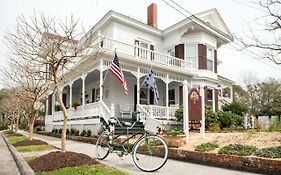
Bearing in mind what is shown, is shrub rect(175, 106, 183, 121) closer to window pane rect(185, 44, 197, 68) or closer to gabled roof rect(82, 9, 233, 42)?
window pane rect(185, 44, 197, 68)

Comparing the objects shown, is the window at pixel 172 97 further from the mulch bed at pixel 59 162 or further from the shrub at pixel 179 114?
the mulch bed at pixel 59 162

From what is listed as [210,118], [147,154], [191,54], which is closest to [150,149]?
[147,154]

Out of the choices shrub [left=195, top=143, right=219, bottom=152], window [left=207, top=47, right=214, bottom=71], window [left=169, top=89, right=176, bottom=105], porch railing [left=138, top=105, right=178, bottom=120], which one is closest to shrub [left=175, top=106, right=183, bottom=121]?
porch railing [left=138, top=105, right=178, bottom=120]

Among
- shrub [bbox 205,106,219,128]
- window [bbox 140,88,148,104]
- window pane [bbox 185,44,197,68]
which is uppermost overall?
window pane [bbox 185,44,197,68]

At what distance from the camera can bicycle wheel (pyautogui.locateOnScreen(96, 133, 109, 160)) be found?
8125mm

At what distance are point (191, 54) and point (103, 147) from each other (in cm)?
1689

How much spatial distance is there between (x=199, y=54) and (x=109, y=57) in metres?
9.10

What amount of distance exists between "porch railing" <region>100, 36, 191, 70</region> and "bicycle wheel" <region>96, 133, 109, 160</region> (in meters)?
10.0

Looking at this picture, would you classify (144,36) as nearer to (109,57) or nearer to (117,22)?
(117,22)

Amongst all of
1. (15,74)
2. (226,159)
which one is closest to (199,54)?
(15,74)

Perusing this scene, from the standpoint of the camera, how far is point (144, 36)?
2377 cm

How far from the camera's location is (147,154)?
655cm

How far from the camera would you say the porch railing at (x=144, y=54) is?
1835 centimetres

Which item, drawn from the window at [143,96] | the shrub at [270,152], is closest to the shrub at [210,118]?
the window at [143,96]
